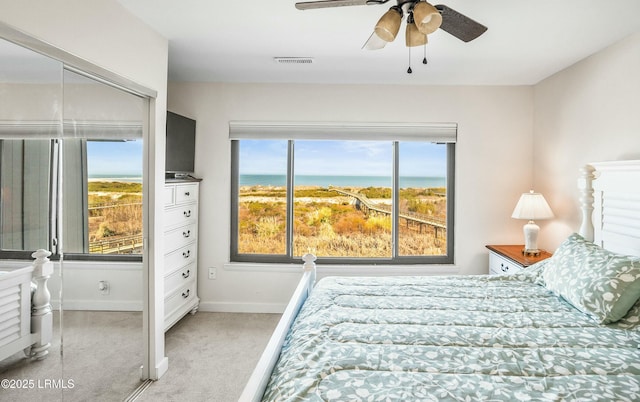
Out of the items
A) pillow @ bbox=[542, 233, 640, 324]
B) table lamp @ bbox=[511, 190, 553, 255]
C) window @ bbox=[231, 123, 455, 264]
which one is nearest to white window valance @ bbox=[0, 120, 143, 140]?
window @ bbox=[231, 123, 455, 264]

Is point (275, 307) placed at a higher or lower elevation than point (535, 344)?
lower

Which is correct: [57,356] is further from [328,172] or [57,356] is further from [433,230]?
[433,230]

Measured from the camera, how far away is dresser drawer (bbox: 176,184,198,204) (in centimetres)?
306

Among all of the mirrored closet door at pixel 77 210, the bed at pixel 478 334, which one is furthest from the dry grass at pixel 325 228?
the mirrored closet door at pixel 77 210

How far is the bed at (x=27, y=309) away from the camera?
4.61ft

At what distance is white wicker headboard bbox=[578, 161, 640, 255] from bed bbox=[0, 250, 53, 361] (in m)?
3.35

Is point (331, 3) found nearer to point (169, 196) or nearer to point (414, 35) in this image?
point (414, 35)

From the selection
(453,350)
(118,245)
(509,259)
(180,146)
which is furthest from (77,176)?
(509,259)

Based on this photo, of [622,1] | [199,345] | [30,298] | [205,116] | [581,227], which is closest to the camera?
[30,298]

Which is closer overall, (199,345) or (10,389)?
(10,389)

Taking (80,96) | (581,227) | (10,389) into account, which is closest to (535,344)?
(581,227)

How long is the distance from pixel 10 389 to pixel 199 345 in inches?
61.9

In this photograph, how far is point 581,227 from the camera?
2.69 m

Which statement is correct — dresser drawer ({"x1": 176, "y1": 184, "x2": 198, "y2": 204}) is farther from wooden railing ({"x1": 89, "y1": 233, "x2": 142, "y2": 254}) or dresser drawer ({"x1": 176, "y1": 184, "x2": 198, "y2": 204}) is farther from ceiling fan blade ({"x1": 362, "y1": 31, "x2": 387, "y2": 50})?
ceiling fan blade ({"x1": 362, "y1": 31, "x2": 387, "y2": 50})
